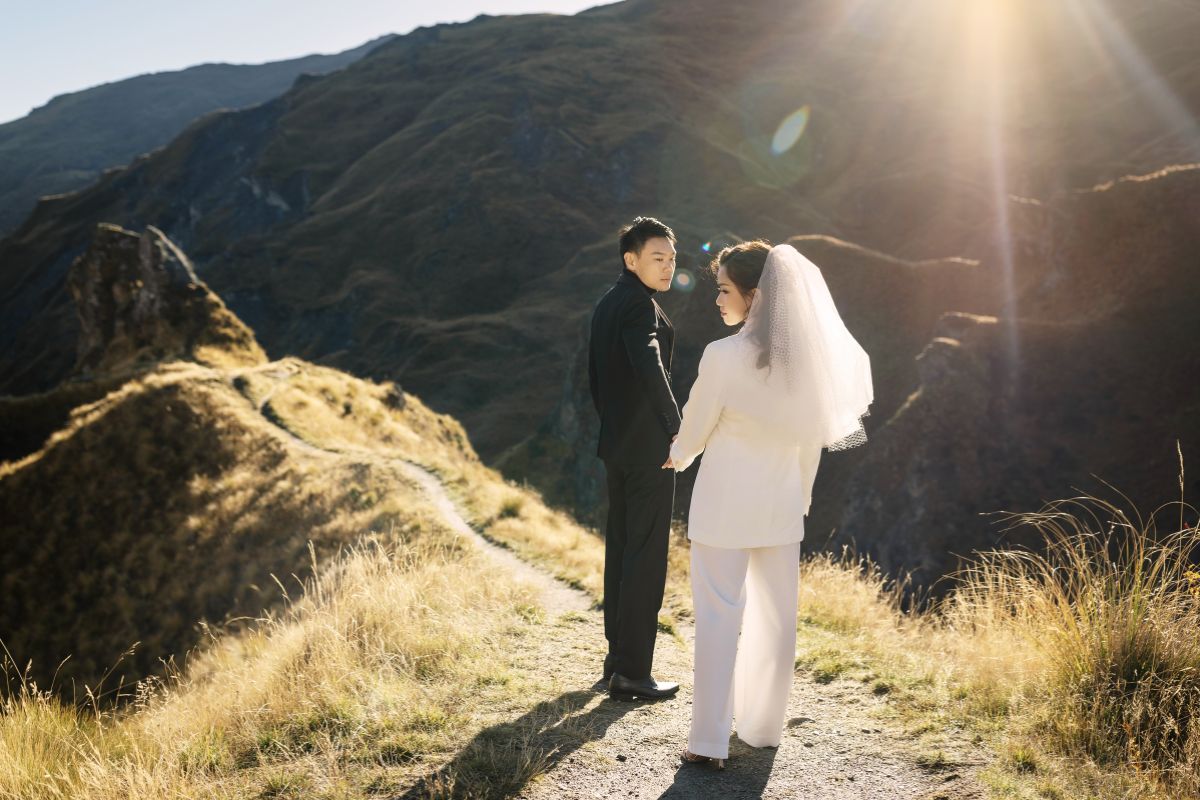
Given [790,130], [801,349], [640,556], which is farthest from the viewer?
[790,130]

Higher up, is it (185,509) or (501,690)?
(501,690)

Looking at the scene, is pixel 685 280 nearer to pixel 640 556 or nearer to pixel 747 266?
pixel 640 556

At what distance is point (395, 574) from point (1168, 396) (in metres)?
19.8

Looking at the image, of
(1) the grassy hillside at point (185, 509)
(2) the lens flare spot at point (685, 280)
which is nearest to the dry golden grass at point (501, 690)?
(1) the grassy hillside at point (185, 509)

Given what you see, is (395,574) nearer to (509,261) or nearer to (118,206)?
(509,261)

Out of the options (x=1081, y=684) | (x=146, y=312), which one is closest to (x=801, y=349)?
(x=1081, y=684)

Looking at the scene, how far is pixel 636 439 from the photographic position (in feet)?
19.1

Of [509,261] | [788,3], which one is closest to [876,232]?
[509,261]

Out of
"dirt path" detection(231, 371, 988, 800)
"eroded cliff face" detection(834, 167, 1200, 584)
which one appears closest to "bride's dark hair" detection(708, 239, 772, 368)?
"dirt path" detection(231, 371, 988, 800)

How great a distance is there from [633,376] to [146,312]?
3983 centimetres

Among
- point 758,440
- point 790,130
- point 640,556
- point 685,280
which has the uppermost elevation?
point 790,130

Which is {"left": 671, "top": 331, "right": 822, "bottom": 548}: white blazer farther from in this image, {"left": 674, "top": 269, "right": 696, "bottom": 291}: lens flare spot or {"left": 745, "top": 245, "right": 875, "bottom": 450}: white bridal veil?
{"left": 674, "top": 269, "right": 696, "bottom": 291}: lens flare spot

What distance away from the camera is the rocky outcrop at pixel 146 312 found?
122 ft

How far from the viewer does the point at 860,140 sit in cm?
11344
